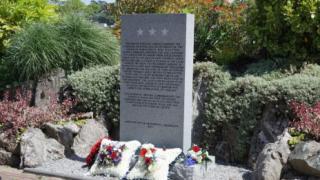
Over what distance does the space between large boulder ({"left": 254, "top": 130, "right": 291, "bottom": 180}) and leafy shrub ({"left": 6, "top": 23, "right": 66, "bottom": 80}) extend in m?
4.35

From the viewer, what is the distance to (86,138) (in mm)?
8000

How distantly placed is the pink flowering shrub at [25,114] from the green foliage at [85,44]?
109cm

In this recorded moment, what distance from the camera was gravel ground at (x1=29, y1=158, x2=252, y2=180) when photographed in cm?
673

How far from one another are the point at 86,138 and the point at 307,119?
3264 mm

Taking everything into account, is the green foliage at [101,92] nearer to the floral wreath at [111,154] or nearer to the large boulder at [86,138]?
the large boulder at [86,138]

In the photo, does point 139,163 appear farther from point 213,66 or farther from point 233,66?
point 233,66

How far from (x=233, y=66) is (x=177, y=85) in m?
2.15

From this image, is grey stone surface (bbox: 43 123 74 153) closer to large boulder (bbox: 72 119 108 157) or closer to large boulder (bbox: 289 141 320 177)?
large boulder (bbox: 72 119 108 157)

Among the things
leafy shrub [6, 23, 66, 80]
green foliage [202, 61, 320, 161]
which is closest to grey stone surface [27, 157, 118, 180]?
green foliage [202, 61, 320, 161]

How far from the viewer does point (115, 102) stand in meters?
8.40

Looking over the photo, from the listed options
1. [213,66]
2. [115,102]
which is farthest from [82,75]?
[213,66]

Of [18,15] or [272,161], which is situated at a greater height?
[18,15]

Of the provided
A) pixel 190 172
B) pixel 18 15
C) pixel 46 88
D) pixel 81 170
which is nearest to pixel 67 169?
pixel 81 170

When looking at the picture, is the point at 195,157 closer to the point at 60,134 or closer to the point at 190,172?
the point at 190,172
